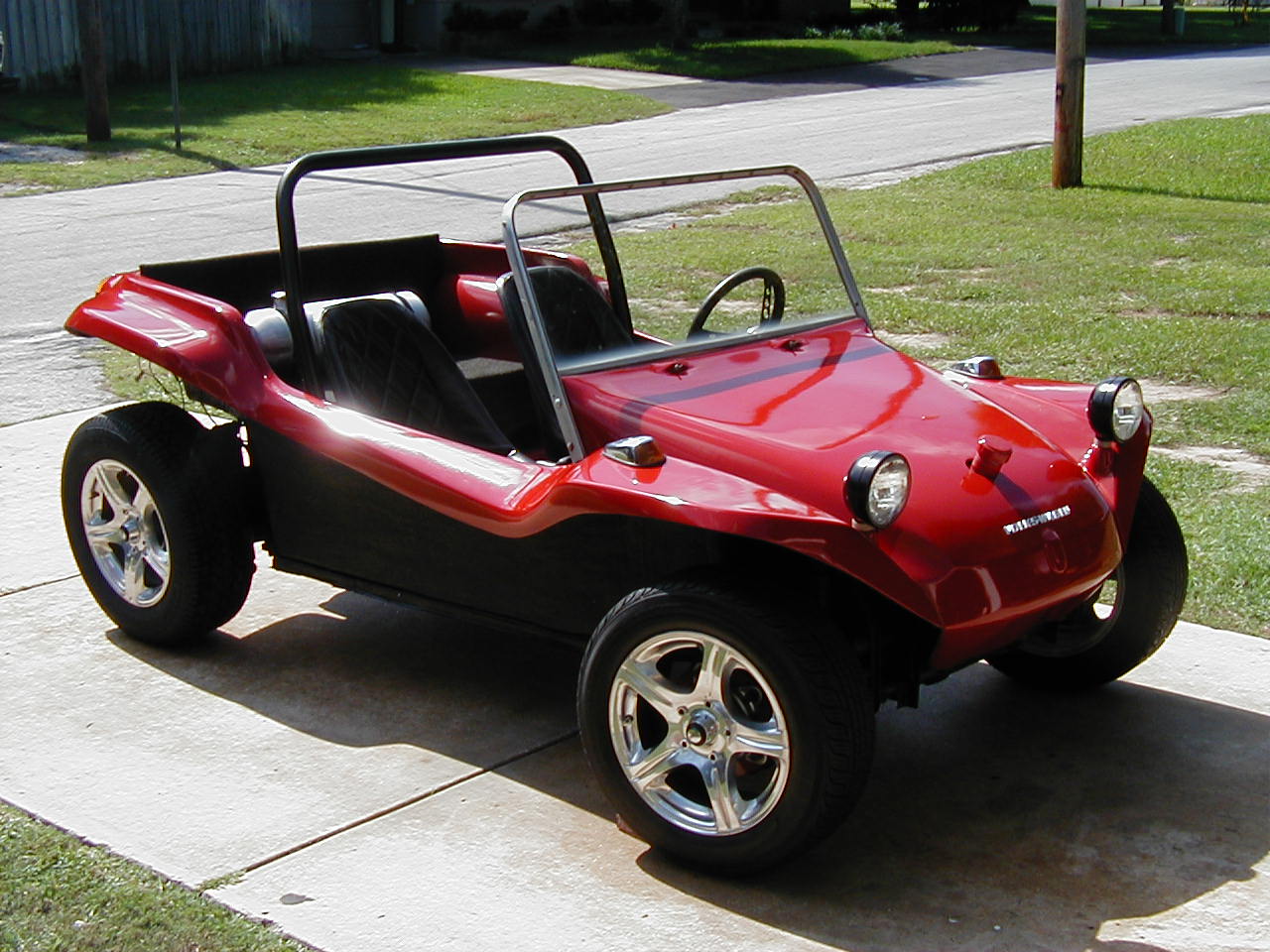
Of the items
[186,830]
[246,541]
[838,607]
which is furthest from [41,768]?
[838,607]

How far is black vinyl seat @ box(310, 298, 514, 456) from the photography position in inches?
186

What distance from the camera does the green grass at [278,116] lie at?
17.1 m

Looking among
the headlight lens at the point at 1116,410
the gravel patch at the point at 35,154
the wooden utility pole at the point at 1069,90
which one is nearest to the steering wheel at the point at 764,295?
the headlight lens at the point at 1116,410

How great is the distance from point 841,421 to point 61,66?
2247 cm

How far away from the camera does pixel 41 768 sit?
165 inches

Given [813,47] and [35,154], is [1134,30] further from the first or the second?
[35,154]

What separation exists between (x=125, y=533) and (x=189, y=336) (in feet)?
2.09

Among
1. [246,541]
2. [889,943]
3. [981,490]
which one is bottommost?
[889,943]

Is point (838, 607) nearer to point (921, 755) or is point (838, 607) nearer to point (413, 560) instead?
point (921, 755)

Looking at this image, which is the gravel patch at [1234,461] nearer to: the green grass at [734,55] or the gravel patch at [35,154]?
the gravel patch at [35,154]

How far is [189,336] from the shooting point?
4.82 meters

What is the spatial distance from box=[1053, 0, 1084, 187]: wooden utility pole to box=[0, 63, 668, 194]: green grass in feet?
24.2

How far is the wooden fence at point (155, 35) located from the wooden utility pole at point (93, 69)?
3600mm

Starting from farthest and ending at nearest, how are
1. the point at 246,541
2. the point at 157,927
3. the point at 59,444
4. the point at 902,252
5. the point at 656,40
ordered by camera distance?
1. the point at 656,40
2. the point at 902,252
3. the point at 59,444
4. the point at 246,541
5. the point at 157,927
